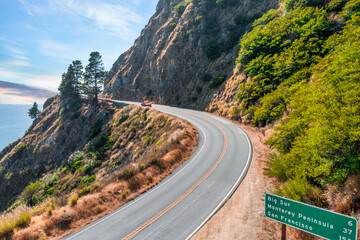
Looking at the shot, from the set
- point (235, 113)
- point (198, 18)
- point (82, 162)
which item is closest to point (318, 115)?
point (235, 113)

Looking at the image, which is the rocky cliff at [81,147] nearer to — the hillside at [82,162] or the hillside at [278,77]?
the hillside at [82,162]

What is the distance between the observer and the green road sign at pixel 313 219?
14.3 ft

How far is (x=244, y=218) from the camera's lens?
32.4 ft

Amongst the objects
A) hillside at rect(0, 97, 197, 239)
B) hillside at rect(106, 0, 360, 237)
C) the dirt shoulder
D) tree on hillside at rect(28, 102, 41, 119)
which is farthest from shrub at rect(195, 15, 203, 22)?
tree on hillside at rect(28, 102, 41, 119)

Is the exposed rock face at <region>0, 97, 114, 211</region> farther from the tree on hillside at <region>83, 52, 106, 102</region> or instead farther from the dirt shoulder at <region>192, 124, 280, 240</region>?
the dirt shoulder at <region>192, 124, 280, 240</region>

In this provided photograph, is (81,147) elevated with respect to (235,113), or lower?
lower

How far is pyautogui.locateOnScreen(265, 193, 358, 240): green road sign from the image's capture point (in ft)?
14.3

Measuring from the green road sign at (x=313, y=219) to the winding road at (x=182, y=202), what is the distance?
5.43 metres

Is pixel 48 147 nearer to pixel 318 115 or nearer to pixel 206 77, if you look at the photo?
pixel 206 77

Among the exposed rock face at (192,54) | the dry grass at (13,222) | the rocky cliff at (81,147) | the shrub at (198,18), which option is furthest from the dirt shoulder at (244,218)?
the shrub at (198,18)

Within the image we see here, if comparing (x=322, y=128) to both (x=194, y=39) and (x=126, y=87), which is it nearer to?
(x=194, y=39)

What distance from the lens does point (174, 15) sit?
69125mm

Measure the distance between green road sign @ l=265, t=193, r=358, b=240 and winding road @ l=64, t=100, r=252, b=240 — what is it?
17.8ft

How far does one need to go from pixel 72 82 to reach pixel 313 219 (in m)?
78.3
